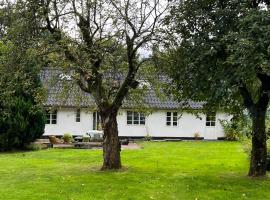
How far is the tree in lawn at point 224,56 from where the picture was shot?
13.4 meters

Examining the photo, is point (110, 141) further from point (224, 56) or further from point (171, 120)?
point (171, 120)

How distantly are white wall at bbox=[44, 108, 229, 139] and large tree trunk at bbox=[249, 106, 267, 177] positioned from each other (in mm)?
25005

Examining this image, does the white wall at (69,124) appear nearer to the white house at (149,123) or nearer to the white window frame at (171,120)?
the white house at (149,123)

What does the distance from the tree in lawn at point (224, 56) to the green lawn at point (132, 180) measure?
88.8 inches

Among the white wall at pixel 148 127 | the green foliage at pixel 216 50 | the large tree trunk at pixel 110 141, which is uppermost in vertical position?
the green foliage at pixel 216 50

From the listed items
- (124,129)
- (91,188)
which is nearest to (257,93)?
(91,188)

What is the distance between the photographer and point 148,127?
4475 cm

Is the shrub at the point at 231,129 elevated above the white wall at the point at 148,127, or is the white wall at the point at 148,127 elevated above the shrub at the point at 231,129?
the white wall at the point at 148,127

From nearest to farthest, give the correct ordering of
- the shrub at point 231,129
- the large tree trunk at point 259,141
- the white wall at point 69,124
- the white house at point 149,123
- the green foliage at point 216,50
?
the green foliage at point 216,50 → the large tree trunk at point 259,141 → the shrub at point 231,129 → the white wall at point 69,124 → the white house at point 149,123

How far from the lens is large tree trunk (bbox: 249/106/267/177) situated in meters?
17.6

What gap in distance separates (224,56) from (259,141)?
12.5ft

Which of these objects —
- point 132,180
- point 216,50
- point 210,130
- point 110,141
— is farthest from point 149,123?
point 216,50

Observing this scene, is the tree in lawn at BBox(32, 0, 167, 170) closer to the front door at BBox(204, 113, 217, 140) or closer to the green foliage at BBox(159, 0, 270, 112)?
the green foliage at BBox(159, 0, 270, 112)

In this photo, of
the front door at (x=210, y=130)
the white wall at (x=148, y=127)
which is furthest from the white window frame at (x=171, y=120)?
the front door at (x=210, y=130)
